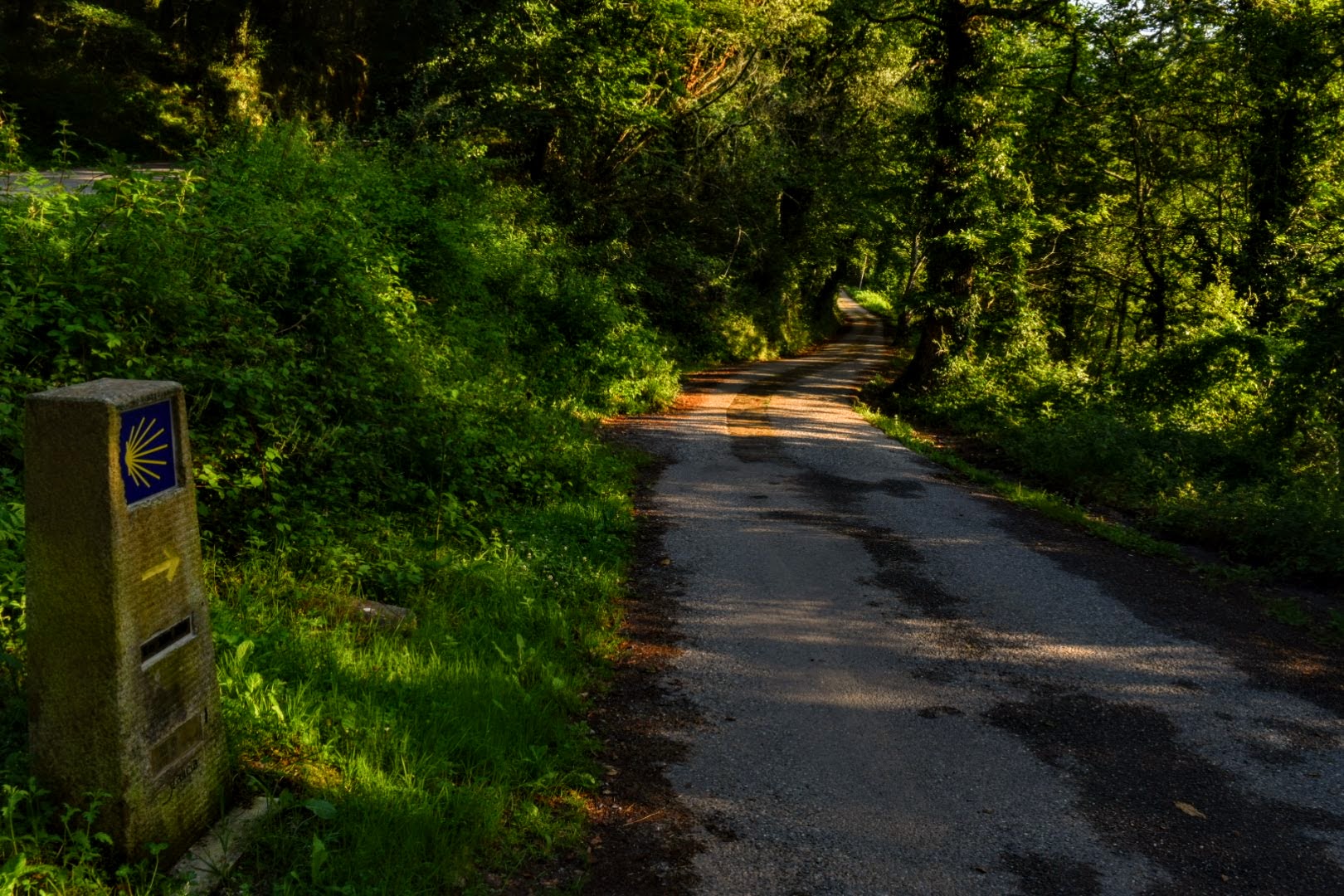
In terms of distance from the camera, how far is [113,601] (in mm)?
3078

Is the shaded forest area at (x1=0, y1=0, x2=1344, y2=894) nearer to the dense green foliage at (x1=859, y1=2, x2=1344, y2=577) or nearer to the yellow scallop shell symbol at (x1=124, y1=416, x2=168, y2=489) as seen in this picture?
the dense green foliage at (x1=859, y1=2, x2=1344, y2=577)

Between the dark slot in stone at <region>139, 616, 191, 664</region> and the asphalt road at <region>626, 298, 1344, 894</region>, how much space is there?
95.4 inches

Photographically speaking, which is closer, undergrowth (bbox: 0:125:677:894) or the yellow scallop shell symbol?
the yellow scallop shell symbol

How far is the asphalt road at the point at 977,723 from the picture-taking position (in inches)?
169

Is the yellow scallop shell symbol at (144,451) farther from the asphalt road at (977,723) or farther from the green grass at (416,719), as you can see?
the asphalt road at (977,723)

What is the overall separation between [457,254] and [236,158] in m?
3.97

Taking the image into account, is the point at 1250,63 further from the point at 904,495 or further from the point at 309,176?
the point at 309,176

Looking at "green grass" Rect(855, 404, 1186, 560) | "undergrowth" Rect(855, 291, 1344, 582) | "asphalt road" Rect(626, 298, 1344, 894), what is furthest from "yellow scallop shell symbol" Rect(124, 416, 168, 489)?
"undergrowth" Rect(855, 291, 1344, 582)

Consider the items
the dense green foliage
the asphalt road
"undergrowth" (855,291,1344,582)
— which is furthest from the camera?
the dense green foliage

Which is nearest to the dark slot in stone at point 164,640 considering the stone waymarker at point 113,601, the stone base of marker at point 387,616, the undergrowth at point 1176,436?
the stone waymarker at point 113,601

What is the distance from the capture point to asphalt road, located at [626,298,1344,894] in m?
4.29

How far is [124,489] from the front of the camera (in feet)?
10.1

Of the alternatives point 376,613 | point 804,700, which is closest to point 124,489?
point 376,613

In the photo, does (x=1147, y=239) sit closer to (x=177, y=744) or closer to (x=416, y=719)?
(x=416, y=719)
